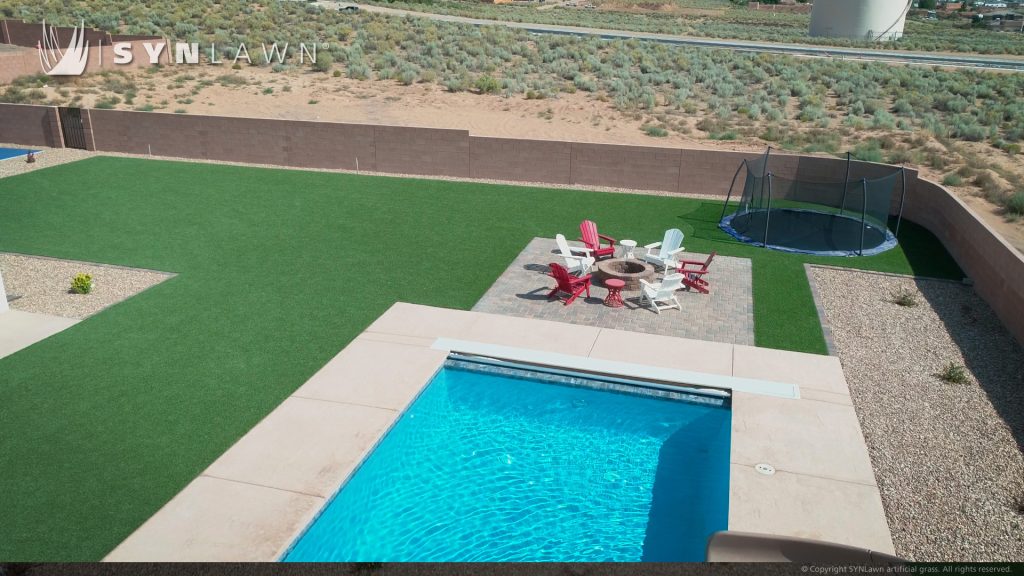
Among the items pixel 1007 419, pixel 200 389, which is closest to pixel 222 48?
pixel 200 389

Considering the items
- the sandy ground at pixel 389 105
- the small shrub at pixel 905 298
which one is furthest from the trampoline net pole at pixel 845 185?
the sandy ground at pixel 389 105

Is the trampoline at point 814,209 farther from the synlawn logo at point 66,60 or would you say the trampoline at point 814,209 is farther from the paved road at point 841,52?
the paved road at point 841,52

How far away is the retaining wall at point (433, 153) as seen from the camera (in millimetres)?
21266

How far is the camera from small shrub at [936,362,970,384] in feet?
37.7

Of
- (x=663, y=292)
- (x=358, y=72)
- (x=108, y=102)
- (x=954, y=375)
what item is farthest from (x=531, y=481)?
(x=358, y=72)

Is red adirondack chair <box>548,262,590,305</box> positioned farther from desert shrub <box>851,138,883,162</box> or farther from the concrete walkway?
desert shrub <box>851,138,883,162</box>

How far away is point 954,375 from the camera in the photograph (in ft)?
37.7

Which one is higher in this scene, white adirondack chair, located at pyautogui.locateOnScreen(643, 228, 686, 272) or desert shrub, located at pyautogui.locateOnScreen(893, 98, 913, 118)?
desert shrub, located at pyautogui.locateOnScreen(893, 98, 913, 118)

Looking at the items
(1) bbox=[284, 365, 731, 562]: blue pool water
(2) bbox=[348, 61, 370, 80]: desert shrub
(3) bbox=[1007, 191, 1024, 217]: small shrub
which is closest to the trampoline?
(3) bbox=[1007, 191, 1024, 217]: small shrub

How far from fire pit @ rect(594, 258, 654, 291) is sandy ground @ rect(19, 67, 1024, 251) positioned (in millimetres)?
15083

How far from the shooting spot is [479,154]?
2311 centimetres

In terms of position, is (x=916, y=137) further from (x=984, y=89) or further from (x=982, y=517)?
(x=982, y=517)

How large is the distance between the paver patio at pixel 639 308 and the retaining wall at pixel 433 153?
6581 millimetres

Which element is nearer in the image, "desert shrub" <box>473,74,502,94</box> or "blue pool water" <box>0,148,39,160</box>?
"blue pool water" <box>0,148,39,160</box>
